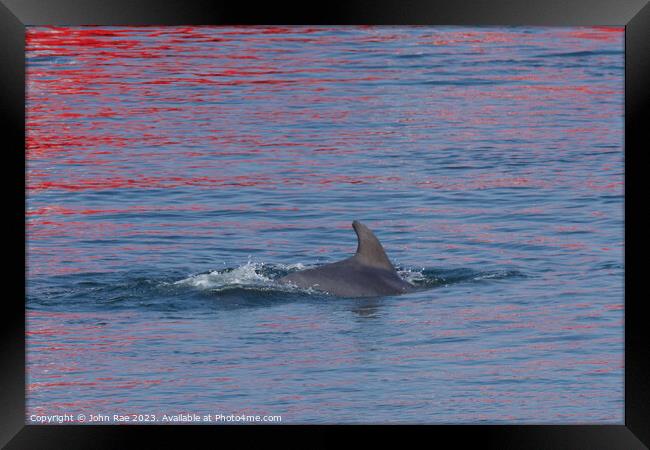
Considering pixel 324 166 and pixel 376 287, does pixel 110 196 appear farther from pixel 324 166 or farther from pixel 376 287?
pixel 376 287

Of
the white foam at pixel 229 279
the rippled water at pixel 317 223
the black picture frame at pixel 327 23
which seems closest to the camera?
the black picture frame at pixel 327 23

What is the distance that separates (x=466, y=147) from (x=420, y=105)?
4.20 ft

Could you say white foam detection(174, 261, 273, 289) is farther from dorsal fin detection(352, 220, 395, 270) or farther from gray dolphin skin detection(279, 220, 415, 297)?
dorsal fin detection(352, 220, 395, 270)

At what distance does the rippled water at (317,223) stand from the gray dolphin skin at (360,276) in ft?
1.05

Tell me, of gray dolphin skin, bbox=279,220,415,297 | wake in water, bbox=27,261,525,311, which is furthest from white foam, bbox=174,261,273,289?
gray dolphin skin, bbox=279,220,415,297

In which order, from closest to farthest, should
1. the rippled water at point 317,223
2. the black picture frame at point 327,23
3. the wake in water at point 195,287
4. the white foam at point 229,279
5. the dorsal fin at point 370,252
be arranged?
the black picture frame at point 327,23
the rippled water at point 317,223
the wake in water at point 195,287
the white foam at point 229,279
the dorsal fin at point 370,252

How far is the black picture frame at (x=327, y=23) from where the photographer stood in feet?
38.8

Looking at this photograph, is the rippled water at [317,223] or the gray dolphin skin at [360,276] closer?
the rippled water at [317,223]

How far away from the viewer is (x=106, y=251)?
2005 centimetres

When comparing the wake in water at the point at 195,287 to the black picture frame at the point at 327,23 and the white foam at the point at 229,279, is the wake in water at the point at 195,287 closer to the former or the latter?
the white foam at the point at 229,279

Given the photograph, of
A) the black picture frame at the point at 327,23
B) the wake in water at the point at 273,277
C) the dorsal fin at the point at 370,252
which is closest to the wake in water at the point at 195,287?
the wake in water at the point at 273,277

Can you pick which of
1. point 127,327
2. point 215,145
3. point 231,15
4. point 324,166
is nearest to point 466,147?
point 324,166

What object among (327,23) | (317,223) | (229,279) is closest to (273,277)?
(229,279)

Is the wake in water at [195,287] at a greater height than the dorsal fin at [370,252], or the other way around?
the dorsal fin at [370,252]
